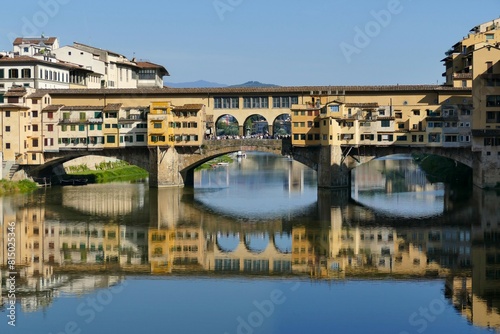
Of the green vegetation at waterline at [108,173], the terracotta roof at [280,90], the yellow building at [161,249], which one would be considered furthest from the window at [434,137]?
the green vegetation at waterline at [108,173]

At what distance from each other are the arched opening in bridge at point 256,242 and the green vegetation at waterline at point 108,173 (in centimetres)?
2768

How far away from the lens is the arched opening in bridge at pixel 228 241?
118 ft

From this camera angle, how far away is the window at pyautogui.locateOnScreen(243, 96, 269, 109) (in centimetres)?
6041

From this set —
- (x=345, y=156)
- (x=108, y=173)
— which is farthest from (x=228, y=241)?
(x=108, y=173)

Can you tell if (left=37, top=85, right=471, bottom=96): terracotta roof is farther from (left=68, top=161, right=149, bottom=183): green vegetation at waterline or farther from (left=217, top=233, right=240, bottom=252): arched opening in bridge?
(left=217, top=233, right=240, bottom=252): arched opening in bridge

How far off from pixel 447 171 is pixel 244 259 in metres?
36.8

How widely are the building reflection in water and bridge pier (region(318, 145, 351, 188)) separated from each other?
7604 millimetres

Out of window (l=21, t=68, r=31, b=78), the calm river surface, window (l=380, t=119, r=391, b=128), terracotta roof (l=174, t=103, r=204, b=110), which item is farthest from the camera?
window (l=21, t=68, r=31, b=78)

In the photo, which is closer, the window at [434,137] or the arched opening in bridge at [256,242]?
the arched opening in bridge at [256,242]

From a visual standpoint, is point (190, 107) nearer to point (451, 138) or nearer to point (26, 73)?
point (26, 73)

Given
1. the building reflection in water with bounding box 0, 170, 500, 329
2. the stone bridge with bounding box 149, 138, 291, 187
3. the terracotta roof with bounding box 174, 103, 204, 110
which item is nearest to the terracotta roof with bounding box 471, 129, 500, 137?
the building reflection in water with bounding box 0, 170, 500, 329

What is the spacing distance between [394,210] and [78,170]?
29538 millimetres

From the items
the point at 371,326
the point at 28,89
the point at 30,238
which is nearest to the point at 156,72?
the point at 28,89

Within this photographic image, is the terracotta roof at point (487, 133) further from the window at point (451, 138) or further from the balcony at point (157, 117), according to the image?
the balcony at point (157, 117)
